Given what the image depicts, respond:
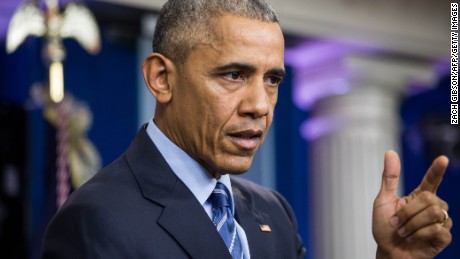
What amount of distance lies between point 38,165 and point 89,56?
81 centimetres

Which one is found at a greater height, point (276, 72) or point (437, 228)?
point (276, 72)

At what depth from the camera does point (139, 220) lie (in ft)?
5.20

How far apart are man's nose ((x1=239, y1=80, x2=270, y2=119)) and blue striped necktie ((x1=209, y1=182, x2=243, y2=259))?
181 millimetres

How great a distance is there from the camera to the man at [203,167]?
158 cm

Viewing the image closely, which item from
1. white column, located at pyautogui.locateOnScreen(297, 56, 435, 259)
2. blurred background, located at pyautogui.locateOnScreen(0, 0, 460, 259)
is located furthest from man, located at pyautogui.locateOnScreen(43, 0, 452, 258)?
white column, located at pyautogui.locateOnScreen(297, 56, 435, 259)

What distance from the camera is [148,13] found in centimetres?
522

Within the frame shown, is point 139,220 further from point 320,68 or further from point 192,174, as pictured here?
point 320,68

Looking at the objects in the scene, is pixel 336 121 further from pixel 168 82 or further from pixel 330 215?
pixel 168 82

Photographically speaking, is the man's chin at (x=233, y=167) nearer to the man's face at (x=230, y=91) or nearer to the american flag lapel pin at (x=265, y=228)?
the man's face at (x=230, y=91)

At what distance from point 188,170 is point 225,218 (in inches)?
4.7

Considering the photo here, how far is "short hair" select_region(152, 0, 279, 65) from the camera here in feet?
5.52

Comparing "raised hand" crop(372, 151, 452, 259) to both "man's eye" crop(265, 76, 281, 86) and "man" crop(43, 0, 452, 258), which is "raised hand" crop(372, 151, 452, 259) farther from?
"man's eye" crop(265, 76, 281, 86)

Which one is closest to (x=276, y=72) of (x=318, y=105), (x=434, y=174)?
(x=434, y=174)

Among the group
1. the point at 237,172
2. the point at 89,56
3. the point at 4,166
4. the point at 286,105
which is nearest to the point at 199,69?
the point at 237,172
